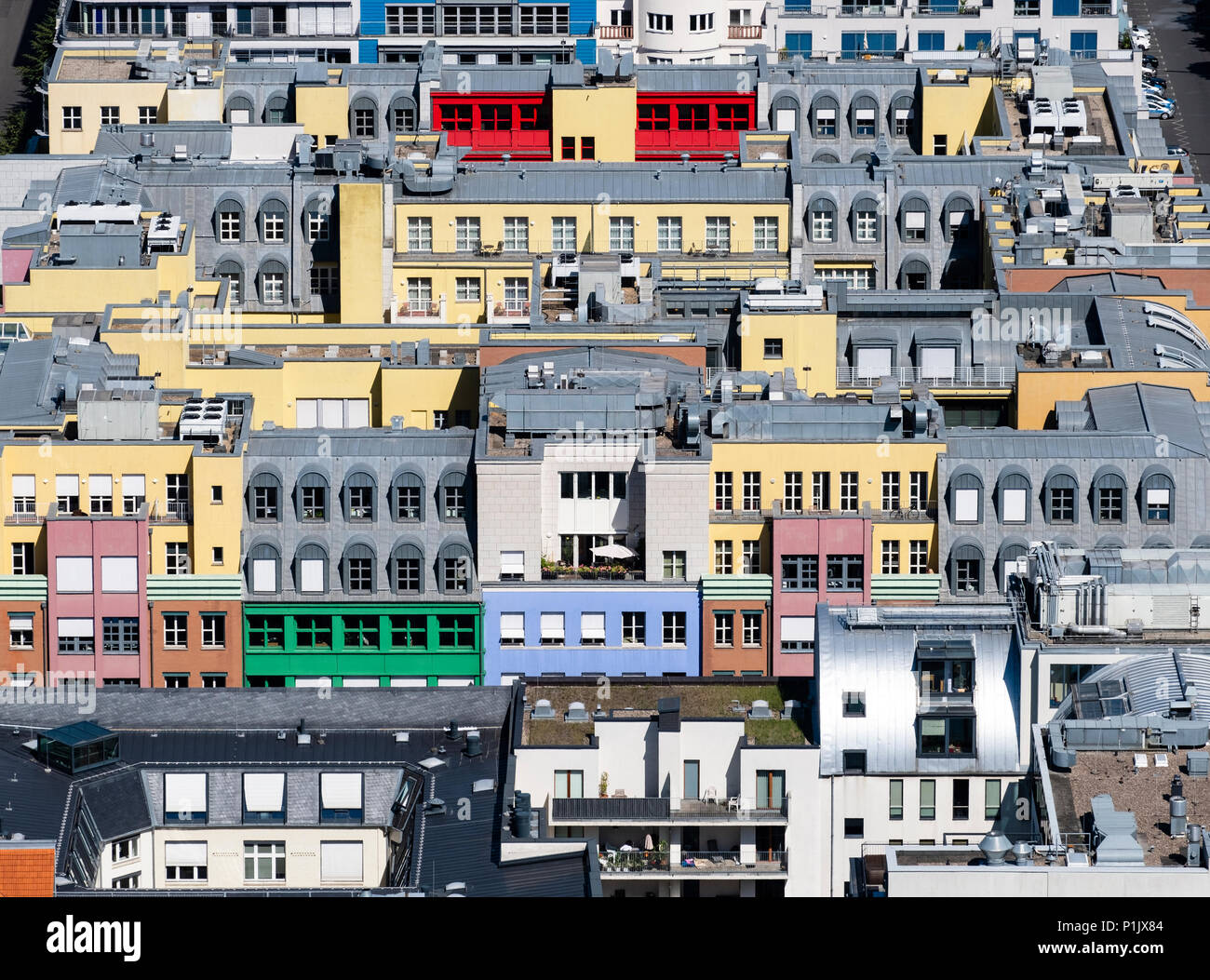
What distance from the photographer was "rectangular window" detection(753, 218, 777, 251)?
163 meters

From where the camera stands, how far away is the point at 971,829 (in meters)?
102

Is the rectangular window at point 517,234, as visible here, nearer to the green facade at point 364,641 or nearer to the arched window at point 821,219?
the arched window at point 821,219

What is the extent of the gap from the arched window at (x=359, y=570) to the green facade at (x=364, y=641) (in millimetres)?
1209

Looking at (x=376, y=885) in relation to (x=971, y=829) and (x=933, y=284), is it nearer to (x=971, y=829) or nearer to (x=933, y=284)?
(x=971, y=829)

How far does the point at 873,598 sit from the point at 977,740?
2550cm

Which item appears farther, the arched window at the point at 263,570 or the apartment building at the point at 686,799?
the arched window at the point at 263,570

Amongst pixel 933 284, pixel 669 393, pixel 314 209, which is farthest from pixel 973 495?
pixel 314 209

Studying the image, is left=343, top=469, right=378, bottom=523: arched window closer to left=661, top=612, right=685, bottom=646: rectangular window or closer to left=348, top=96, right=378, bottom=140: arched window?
left=661, top=612, right=685, bottom=646: rectangular window

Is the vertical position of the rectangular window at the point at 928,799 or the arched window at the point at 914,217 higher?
the arched window at the point at 914,217

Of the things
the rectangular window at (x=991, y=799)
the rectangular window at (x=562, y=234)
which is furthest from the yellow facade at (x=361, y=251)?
the rectangular window at (x=991, y=799)

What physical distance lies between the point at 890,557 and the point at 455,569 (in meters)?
22.7

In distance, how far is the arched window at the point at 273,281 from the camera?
548 ft

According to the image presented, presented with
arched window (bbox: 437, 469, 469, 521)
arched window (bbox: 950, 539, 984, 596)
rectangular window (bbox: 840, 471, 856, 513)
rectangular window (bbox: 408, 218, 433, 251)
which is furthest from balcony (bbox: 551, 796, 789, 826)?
rectangular window (bbox: 408, 218, 433, 251)

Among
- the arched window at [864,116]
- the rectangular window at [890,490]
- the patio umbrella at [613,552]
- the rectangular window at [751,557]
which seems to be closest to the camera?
the patio umbrella at [613,552]
